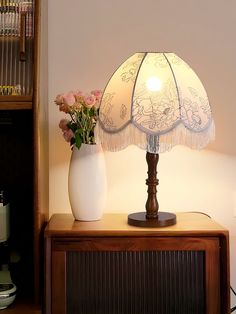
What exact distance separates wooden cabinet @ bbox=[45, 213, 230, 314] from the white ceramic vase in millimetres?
134

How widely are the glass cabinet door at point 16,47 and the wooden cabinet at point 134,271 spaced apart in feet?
1.62

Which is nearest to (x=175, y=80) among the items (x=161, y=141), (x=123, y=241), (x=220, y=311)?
(x=161, y=141)

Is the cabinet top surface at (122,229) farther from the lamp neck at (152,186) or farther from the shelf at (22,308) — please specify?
the shelf at (22,308)

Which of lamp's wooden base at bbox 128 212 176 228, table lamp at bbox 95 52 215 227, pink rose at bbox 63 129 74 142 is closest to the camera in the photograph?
table lamp at bbox 95 52 215 227

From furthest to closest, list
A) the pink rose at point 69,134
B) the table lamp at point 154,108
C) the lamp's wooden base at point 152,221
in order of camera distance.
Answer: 1. the pink rose at point 69,134
2. the lamp's wooden base at point 152,221
3. the table lamp at point 154,108

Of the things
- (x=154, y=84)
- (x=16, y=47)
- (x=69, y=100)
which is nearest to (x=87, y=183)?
(x=69, y=100)

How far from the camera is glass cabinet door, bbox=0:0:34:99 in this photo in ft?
4.82

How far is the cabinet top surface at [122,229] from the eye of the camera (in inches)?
55.2

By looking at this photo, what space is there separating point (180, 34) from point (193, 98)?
22.7 inches

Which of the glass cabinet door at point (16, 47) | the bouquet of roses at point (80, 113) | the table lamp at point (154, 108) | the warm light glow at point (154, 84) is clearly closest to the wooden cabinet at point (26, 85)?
the glass cabinet door at point (16, 47)

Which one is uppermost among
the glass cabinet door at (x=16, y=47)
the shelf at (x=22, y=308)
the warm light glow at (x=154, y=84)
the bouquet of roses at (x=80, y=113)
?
the glass cabinet door at (x=16, y=47)

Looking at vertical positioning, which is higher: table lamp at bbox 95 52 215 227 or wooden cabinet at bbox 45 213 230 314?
table lamp at bbox 95 52 215 227

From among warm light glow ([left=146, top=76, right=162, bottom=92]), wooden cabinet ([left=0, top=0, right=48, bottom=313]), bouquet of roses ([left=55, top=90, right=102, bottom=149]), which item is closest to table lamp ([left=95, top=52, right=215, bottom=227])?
warm light glow ([left=146, top=76, right=162, bottom=92])

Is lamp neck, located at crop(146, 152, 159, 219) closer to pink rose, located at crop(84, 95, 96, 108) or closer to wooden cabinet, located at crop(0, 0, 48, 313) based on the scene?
pink rose, located at crop(84, 95, 96, 108)
